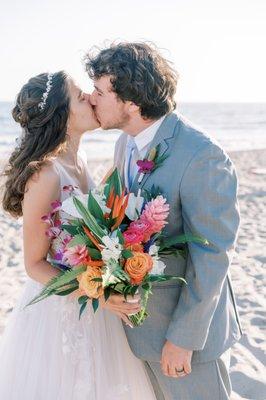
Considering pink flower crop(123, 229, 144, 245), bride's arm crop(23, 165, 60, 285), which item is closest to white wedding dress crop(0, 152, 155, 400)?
bride's arm crop(23, 165, 60, 285)

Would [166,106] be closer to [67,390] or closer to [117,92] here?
[117,92]

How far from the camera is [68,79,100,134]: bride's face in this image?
365 centimetres

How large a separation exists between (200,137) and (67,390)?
1.70 metres

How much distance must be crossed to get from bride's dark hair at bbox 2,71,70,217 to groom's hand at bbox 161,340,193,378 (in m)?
1.23

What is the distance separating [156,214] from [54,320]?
4.22ft

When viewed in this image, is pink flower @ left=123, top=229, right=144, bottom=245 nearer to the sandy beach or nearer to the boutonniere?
the boutonniere

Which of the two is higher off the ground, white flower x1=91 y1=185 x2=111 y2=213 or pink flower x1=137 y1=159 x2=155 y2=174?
pink flower x1=137 y1=159 x2=155 y2=174

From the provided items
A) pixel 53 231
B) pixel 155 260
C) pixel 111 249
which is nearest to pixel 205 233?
pixel 155 260

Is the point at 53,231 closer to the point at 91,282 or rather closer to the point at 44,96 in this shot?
the point at 91,282

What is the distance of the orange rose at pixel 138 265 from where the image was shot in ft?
8.55

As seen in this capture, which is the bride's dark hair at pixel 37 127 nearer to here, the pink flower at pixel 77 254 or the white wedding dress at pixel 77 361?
the white wedding dress at pixel 77 361

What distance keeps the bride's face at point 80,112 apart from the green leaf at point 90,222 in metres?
1.14

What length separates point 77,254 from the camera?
2.68 m

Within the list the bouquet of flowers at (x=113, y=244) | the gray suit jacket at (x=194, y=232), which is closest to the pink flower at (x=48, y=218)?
the bouquet of flowers at (x=113, y=244)
